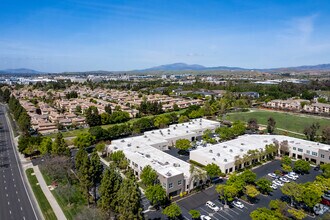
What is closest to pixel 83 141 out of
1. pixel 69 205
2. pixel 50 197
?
pixel 50 197

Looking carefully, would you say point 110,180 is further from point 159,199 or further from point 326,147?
point 326,147

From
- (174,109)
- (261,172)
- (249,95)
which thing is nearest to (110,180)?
(261,172)

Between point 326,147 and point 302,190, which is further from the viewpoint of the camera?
point 326,147

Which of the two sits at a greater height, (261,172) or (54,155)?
(54,155)

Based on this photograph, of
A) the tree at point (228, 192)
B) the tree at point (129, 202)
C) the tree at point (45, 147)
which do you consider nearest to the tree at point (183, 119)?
the tree at point (45, 147)

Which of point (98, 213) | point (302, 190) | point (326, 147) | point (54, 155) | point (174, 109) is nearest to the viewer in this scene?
point (98, 213)

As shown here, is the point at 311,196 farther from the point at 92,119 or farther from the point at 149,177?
the point at 92,119

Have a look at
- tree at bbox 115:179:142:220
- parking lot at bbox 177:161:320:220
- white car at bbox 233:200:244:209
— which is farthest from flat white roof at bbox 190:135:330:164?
tree at bbox 115:179:142:220
